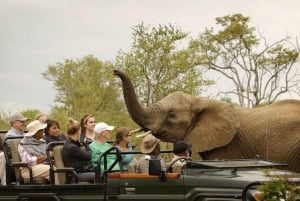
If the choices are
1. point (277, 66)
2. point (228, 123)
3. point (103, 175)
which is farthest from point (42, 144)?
point (277, 66)

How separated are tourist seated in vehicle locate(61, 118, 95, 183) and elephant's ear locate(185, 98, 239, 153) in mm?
6202

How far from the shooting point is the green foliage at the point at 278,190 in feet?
22.7

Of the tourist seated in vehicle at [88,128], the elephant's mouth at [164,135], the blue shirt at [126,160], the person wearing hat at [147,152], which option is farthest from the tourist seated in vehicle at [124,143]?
the elephant's mouth at [164,135]

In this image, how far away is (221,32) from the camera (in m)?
41.8

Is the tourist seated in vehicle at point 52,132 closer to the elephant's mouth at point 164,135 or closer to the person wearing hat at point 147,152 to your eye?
the person wearing hat at point 147,152

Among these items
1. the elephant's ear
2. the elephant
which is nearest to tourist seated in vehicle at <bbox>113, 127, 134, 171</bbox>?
the elephant

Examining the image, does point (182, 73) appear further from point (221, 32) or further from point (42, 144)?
point (42, 144)

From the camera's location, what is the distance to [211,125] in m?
16.0

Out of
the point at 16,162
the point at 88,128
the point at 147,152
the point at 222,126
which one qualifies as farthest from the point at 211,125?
the point at 147,152

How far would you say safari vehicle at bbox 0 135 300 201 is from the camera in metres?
8.27

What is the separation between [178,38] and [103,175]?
76.8ft

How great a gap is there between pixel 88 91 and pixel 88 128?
2508 centimetres

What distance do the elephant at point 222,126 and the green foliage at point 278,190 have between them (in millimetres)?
8347

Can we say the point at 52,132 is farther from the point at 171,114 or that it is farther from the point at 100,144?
the point at 171,114
